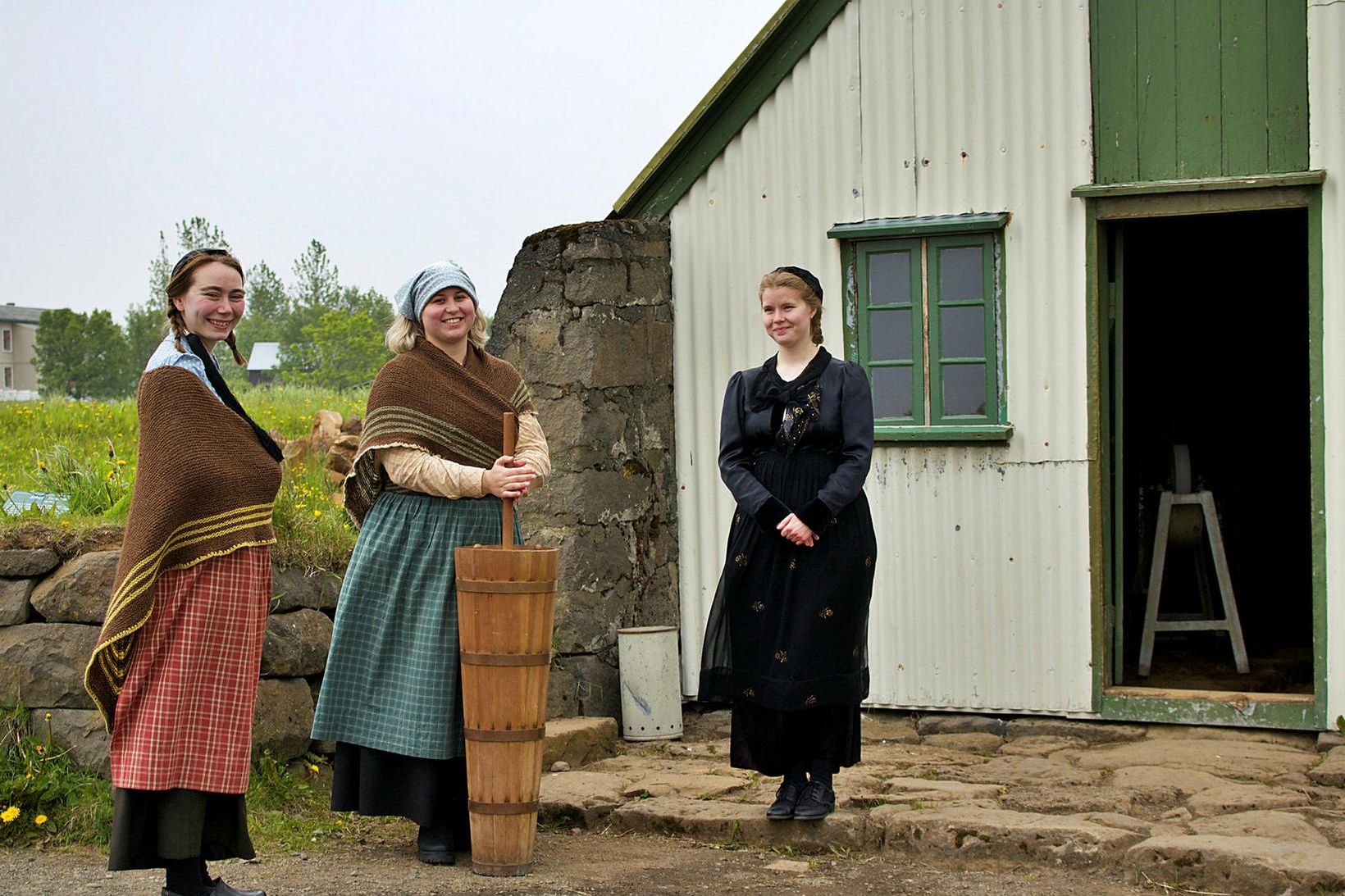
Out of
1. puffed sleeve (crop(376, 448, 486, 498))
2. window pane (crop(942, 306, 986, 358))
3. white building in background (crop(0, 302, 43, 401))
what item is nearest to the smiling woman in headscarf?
puffed sleeve (crop(376, 448, 486, 498))

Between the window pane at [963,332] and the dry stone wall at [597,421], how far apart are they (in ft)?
4.49

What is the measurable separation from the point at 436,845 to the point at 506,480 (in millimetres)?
1218

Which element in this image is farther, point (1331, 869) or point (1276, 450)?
point (1276, 450)

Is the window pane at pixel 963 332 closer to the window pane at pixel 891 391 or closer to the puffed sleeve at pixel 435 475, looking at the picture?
the window pane at pixel 891 391

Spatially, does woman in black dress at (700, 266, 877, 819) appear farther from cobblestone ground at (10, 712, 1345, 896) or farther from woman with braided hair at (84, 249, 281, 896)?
woman with braided hair at (84, 249, 281, 896)

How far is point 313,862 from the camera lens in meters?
4.91

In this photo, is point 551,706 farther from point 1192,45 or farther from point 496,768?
point 1192,45

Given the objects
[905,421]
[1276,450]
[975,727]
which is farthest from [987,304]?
[1276,450]

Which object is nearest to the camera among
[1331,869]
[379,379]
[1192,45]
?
[1331,869]

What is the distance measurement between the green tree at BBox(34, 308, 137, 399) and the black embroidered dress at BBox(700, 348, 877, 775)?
4640 centimetres

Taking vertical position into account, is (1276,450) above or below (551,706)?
above

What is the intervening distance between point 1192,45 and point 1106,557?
2.26 m

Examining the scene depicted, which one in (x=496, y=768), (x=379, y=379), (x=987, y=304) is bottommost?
(x=496, y=768)

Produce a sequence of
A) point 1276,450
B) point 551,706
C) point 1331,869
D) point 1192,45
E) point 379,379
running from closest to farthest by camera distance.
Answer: point 1331,869 < point 379,379 < point 1192,45 < point 551,706 < point 1276,450
